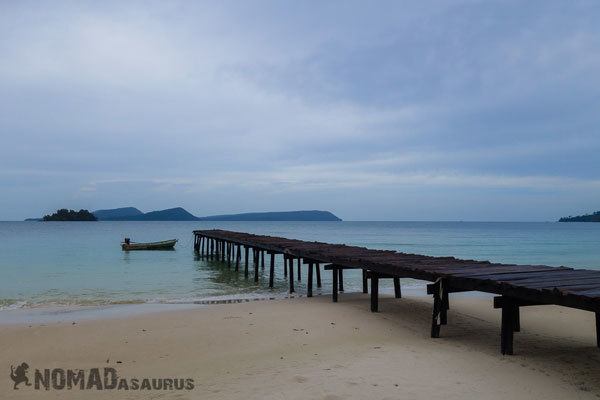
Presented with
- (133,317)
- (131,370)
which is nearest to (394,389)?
(131,370)

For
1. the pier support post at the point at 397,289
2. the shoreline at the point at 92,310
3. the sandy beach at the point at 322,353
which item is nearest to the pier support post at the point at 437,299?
the sandy beach at the point at 322,353

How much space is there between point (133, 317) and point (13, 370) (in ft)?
13.6

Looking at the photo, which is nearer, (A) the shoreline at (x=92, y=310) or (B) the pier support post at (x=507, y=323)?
(B) the pier support post at (x=507, y=323)

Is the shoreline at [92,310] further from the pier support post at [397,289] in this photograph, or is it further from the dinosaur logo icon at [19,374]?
the dinosaur logo icon at [19,374]

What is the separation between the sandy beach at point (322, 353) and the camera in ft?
18.3

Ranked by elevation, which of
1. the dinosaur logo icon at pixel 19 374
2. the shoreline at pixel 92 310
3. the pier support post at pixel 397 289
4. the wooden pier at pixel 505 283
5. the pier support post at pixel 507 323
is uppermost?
the wooden pier at pixel 505 283

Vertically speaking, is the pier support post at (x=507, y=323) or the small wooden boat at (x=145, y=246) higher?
the pier support post at (x=507, y=323)

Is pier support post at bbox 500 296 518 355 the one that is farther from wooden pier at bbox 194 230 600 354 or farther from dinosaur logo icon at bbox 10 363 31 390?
dinosaur logo icon at bbox 10 363 31 390

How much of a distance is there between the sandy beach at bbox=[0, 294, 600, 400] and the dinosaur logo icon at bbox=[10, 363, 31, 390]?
0.34 feet
